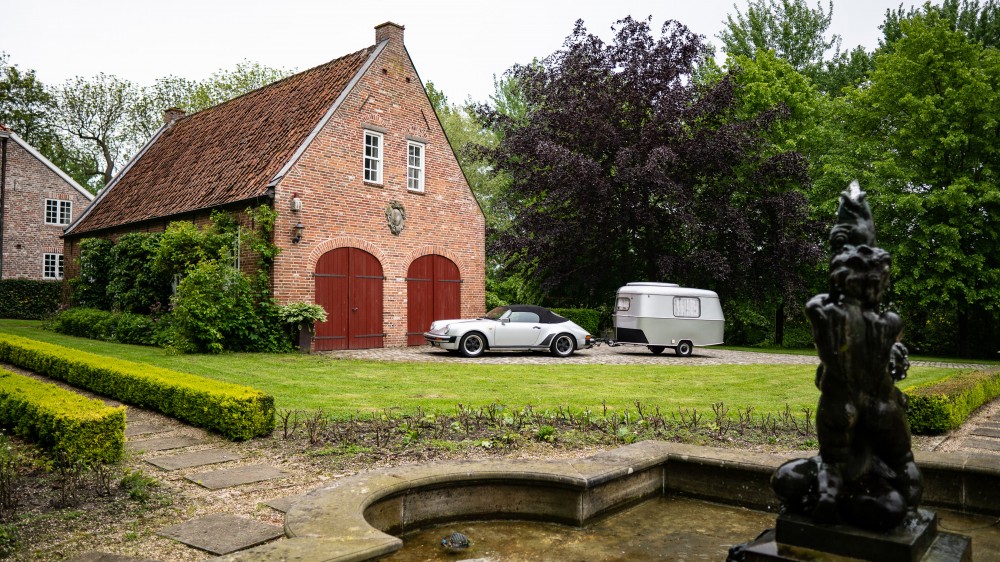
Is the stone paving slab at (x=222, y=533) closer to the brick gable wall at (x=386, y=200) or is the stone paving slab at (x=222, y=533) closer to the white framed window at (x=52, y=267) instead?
the brick gable wall at (x=386, y=200)

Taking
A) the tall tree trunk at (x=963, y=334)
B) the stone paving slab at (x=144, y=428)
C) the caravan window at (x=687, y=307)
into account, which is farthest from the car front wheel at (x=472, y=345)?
the tall tree trunk at (x=963, y=334)

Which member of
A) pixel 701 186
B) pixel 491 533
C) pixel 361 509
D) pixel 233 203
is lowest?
pixel 491 533

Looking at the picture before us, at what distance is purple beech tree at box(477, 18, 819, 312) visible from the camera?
2280 centimetres

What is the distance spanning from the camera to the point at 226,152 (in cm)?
2152

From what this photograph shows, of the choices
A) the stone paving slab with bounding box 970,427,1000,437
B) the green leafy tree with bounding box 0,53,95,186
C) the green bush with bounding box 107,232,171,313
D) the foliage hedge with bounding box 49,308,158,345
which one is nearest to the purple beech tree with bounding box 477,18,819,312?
the green bush with bounding box 107,232,171,313

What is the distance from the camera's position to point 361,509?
3.67 m

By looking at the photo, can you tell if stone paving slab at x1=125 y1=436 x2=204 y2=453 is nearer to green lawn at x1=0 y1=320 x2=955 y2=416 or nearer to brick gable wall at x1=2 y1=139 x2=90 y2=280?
green lawn at x1=0 y1=320 x2=955 y2=416

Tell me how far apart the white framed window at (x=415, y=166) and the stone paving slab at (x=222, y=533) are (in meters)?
16.6

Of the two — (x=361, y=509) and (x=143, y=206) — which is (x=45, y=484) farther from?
(x=143, y=206)

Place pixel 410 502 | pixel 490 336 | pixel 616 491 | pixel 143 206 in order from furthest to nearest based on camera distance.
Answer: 1. pixel 143 206
2. pixel 490 336
3. pixel 616 491
4. pixel 410 502

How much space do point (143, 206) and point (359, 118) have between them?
29.7ft

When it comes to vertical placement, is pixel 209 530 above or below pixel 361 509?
below

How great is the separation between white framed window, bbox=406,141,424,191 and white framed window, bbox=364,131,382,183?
3.72ft

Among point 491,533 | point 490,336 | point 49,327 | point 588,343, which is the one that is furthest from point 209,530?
point 49,327
